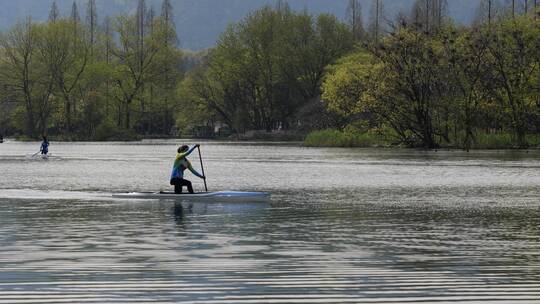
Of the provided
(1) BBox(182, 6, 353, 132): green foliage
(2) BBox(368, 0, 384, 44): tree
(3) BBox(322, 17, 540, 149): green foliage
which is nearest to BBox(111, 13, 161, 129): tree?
(1) BBox(182, 6, 353, 132): green foliage

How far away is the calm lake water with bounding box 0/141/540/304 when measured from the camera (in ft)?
50.9

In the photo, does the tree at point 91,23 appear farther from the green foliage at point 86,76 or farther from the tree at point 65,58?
the tree at point 65,58

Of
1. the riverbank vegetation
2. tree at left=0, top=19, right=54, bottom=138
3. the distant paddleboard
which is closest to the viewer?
the distant paddleboard

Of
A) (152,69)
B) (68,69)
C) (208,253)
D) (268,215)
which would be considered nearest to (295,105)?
(152,69)

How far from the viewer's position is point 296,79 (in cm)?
14912

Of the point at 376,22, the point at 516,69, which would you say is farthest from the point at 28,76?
the point at 516,69

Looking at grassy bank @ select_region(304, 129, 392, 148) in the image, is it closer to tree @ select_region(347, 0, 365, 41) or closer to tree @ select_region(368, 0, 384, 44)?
tree @ select_region(347, 0, 365, 41)

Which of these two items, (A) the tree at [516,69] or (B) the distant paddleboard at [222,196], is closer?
(B) the distant paddleboard at [222,196]

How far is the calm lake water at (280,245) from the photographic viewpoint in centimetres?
1551

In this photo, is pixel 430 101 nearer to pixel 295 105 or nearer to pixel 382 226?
pixel 295 105

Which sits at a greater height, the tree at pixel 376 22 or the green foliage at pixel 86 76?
the tree at pixel 376 22

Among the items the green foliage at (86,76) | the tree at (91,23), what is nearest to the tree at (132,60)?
the green foliage at (86,76)

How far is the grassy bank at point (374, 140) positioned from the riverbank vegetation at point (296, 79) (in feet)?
0.66

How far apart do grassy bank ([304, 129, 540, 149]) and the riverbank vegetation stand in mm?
201
